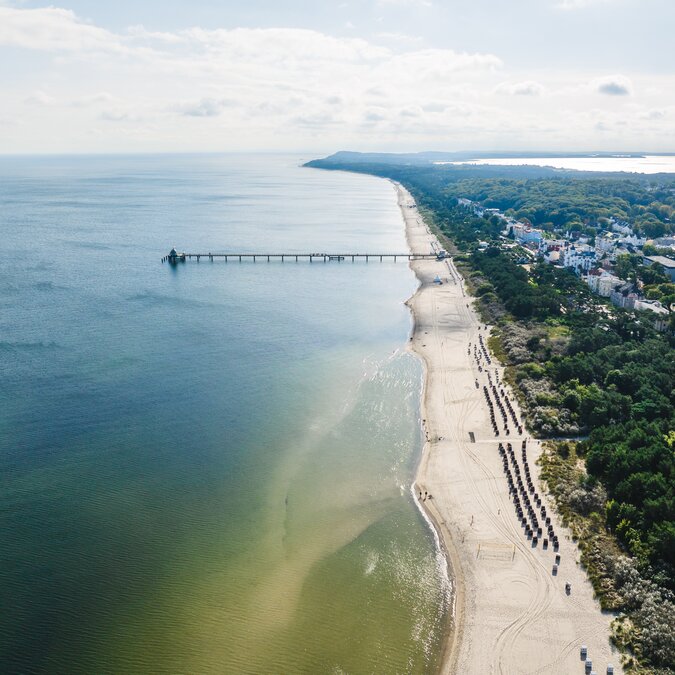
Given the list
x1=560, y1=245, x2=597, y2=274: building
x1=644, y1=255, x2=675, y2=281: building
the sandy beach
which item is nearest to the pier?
x1=560, y1=245, x2=597, y2=274: building

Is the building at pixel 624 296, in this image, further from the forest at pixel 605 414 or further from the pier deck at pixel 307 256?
the pier deck at pixel 307 256

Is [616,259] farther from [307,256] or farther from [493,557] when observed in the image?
[493,557]

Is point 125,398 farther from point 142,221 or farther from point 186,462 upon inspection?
point 142,221

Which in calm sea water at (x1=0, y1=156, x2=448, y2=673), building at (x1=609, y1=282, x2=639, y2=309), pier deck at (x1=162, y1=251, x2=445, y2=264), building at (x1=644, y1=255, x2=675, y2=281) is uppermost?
building at (x1=644, y1=255, x2=675, y2=281)

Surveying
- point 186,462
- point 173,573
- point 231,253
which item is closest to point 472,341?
point 186,462

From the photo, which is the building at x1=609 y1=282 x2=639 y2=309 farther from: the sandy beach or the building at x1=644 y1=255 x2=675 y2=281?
the sandy beach

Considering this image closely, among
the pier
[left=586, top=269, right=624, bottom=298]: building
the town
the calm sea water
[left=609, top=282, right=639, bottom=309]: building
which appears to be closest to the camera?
the calm sea water
